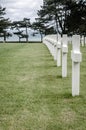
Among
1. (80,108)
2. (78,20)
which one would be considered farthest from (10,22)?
(80,108)

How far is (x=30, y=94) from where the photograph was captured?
877 centimetres

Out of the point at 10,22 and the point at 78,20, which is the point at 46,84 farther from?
the point at 10,22

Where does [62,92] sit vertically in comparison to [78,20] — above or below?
above

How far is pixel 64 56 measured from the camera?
37.6ft

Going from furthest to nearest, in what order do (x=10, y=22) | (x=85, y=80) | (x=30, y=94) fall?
1. (x=10, y=22)
2. (x=85, y=80)
3. (x=30, y=94)

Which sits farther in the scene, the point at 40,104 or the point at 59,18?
the point at 59,18

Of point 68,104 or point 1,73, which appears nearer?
point 68,104

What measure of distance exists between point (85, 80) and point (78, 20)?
57005 mm

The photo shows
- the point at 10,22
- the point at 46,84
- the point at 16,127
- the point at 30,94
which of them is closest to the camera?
the point at 16,127

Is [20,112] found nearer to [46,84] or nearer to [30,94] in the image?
[30,94]

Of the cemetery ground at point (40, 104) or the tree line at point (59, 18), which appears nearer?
the cemetery ground at point (40, 104)

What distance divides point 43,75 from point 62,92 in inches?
126

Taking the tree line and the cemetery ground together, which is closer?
the cemetery ground

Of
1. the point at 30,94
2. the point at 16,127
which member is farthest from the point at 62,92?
the point at 16,127
